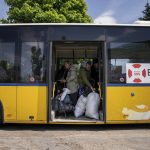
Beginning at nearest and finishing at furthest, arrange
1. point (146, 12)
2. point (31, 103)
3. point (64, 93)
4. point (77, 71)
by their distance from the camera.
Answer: point (31, 103), point (64, 93), point (77, 71), point (146, 12)

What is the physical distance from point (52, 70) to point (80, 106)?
137 centimetres

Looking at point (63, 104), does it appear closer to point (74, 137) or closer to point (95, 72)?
point (95, 72)

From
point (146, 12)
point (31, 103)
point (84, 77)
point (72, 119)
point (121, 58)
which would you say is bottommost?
point (72, 119)

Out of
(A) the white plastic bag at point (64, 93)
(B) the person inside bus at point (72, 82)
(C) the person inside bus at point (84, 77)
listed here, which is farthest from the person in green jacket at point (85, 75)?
(A) the white plastic bag at point (64, 93)

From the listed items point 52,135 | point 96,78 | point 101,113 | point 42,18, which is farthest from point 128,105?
point 42,18

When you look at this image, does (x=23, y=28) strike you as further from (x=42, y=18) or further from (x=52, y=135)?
(x=42, y=18)

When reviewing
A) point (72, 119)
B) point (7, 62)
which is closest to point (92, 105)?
point (72, 119)

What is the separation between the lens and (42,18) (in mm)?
29375

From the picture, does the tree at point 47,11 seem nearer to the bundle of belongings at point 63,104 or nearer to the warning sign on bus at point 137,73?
the bundle of belongings at point 63,104

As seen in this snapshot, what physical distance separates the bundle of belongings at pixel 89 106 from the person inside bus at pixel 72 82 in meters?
0.34

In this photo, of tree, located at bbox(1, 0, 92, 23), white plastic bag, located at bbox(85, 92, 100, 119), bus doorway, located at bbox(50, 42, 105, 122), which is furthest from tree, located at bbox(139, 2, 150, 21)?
white plastic bag, located at bbox(85, 92, 100, 119)

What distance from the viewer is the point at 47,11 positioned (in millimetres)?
30078

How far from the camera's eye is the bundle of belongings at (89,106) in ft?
40.0

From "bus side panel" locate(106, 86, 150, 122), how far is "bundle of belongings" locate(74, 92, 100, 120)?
0.52 m
